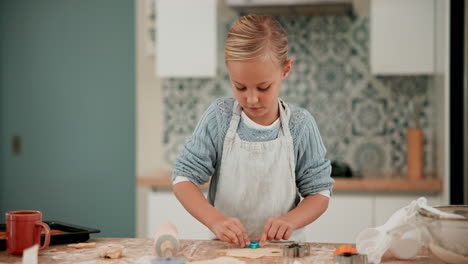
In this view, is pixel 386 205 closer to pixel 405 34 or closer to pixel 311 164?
pixel 405 34

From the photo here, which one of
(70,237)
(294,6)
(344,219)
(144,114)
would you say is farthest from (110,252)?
(144,114)

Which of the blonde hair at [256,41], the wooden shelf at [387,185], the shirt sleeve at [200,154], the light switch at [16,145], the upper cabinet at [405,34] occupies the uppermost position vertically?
the upper cabinet at [405,34]

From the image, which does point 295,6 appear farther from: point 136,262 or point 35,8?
point 136,262

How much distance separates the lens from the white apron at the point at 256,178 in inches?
69.6

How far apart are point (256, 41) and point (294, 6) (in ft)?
5.95

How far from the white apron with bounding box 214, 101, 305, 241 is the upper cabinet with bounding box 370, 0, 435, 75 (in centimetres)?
157

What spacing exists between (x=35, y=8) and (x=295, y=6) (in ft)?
5.87

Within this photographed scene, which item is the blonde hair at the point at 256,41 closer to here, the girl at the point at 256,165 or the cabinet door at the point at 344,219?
the girl at the point at 256,165

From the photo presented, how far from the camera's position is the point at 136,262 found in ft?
4.55

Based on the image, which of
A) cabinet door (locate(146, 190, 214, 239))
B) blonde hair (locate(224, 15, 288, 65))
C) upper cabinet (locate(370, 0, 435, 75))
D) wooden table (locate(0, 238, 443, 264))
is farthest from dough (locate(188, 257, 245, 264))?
upper cabinet (locate(370, 0, 435, 75))

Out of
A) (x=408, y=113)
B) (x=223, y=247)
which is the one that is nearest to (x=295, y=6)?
(x=408, y=113)

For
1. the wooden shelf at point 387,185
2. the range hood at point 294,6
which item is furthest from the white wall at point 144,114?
the wooden shelf at point 387,185

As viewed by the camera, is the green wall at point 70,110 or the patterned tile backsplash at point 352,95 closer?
the patterned tile backsplash at point 352,95

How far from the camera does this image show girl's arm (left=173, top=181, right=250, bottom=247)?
4.93ft
